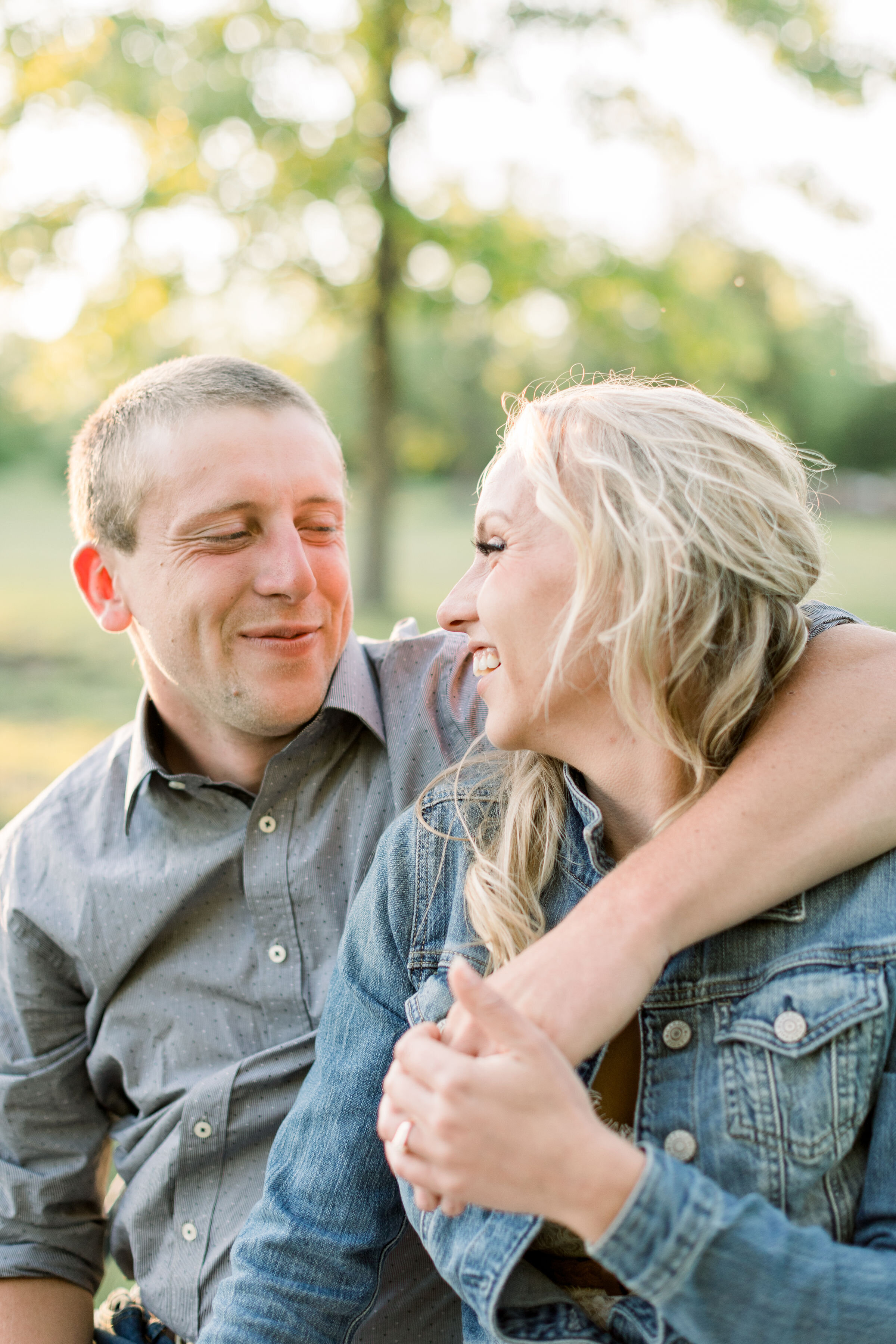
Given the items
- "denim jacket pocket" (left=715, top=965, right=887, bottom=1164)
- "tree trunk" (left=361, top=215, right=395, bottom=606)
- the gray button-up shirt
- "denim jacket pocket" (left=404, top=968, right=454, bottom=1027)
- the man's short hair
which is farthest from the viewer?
"tree trunk" (left=361, top=215, right=395, bottom=606)

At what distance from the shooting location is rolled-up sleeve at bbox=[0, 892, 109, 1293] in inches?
85.6

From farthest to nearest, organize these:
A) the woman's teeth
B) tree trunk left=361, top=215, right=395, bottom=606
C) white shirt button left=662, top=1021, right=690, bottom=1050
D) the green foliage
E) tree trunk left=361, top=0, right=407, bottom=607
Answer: tree trunk left=361, top=215, right=395, bottom=606
tree trunk left=361, top=0, right=407, bottom=607
the green foliage
the woman's teeth
white shirt button left=662, top=1021, right=690, bottom=1050

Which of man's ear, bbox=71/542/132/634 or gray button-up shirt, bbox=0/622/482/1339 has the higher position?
man's ear, bbox=71/542/132/634

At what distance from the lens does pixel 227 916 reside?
2146mm

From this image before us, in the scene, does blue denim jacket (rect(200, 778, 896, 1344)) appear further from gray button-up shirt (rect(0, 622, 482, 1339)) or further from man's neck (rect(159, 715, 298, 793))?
man's neck (rect(159, 715, 298, 793))

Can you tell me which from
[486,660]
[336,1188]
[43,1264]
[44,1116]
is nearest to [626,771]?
[486,660]

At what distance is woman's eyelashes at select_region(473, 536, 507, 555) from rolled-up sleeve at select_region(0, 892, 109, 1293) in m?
1.21

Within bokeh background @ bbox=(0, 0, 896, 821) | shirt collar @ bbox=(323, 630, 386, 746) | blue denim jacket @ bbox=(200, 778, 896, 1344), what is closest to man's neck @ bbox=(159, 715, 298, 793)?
shirt collar @ bbox=(323, 630, 386, 746)

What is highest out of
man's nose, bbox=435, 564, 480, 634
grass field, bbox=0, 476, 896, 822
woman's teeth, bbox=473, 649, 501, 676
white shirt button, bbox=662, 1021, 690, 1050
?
man's nose, bbox=435, 564, 480, 634

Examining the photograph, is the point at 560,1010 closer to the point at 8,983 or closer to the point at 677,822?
the point at 677,822

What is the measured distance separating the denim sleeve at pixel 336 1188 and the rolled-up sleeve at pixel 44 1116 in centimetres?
64

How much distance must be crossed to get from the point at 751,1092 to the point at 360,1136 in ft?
1.94

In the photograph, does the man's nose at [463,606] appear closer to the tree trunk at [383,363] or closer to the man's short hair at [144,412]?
the man's short hair at [144,412]

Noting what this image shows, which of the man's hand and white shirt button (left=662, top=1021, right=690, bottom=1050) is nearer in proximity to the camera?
white shirt button (left=662, top=1021, right=690, bottom=1050)
